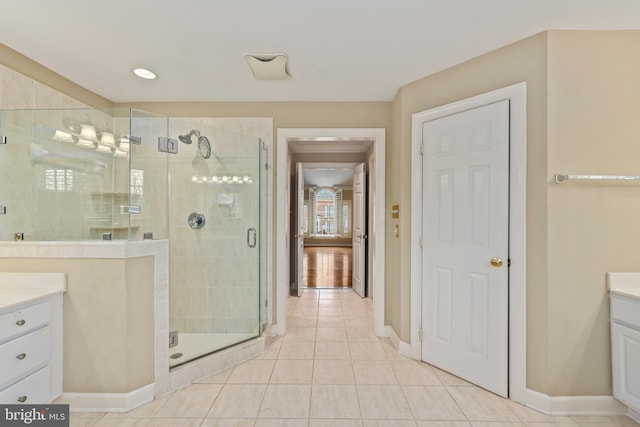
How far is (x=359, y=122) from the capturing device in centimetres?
312

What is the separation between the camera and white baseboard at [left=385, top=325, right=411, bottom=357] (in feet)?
8.75

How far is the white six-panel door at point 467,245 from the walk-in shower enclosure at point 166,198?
1.60 metres

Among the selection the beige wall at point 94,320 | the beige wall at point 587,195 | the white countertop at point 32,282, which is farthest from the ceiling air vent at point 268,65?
the white countertop at point 32,282

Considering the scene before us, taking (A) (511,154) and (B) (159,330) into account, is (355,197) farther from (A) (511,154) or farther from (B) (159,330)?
(B) (159,330)

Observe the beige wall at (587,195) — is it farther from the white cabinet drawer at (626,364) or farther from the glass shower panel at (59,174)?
the glass shower panel at (59,174)

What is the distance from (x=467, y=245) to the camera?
2.24 metres

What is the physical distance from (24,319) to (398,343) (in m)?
2.71

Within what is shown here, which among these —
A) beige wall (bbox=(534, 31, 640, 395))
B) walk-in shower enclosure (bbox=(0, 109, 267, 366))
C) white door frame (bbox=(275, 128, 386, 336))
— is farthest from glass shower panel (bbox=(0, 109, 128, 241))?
beige wall (bbox=(534, 31, 640, 395))

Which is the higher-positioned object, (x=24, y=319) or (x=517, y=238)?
(x=517, y=238)

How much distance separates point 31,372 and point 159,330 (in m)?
0.65

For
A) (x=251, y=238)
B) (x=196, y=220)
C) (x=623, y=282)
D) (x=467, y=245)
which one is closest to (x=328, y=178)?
(x=251, y=238)

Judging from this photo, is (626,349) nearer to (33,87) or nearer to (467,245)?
(467,245)

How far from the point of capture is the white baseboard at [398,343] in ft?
8.75

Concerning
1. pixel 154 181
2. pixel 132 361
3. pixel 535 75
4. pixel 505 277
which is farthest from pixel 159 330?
pixel 535 75
